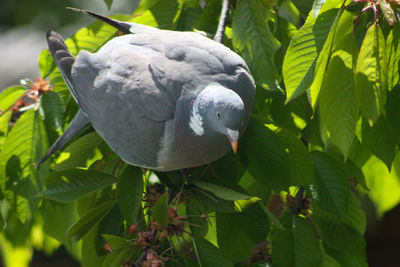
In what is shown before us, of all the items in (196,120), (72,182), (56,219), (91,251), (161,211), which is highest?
(196,120)

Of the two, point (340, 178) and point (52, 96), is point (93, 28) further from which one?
point (340, 178)

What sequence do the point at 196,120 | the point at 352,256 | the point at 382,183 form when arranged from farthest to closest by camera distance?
the point at 382,183 < the point at 352,256 < the point at 196,120

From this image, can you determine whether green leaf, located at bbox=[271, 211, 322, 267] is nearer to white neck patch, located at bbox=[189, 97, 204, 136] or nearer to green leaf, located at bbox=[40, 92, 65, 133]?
white neck patch, located at bbox=[189, 97, 204, 136]

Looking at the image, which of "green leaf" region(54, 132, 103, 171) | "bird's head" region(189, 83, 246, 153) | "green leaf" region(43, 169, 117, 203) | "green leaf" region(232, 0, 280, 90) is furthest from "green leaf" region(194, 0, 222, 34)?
"green leaf" region(43, 169, 117, 203)

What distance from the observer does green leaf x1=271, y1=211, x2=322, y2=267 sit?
1497 millimetres

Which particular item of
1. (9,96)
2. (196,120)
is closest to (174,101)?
(196,120)

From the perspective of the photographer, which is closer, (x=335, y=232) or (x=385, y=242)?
(x=335, y=232)

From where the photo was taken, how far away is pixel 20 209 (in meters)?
1.74

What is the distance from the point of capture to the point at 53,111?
5.69 ft

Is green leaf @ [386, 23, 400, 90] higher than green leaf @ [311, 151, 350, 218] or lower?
higher

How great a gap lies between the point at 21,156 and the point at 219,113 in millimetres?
782

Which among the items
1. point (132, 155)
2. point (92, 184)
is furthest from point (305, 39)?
point (92, 184)

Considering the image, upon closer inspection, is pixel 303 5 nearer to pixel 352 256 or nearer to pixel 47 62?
pixel 352 256

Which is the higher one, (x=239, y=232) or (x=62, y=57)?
(x=62, y=57)
